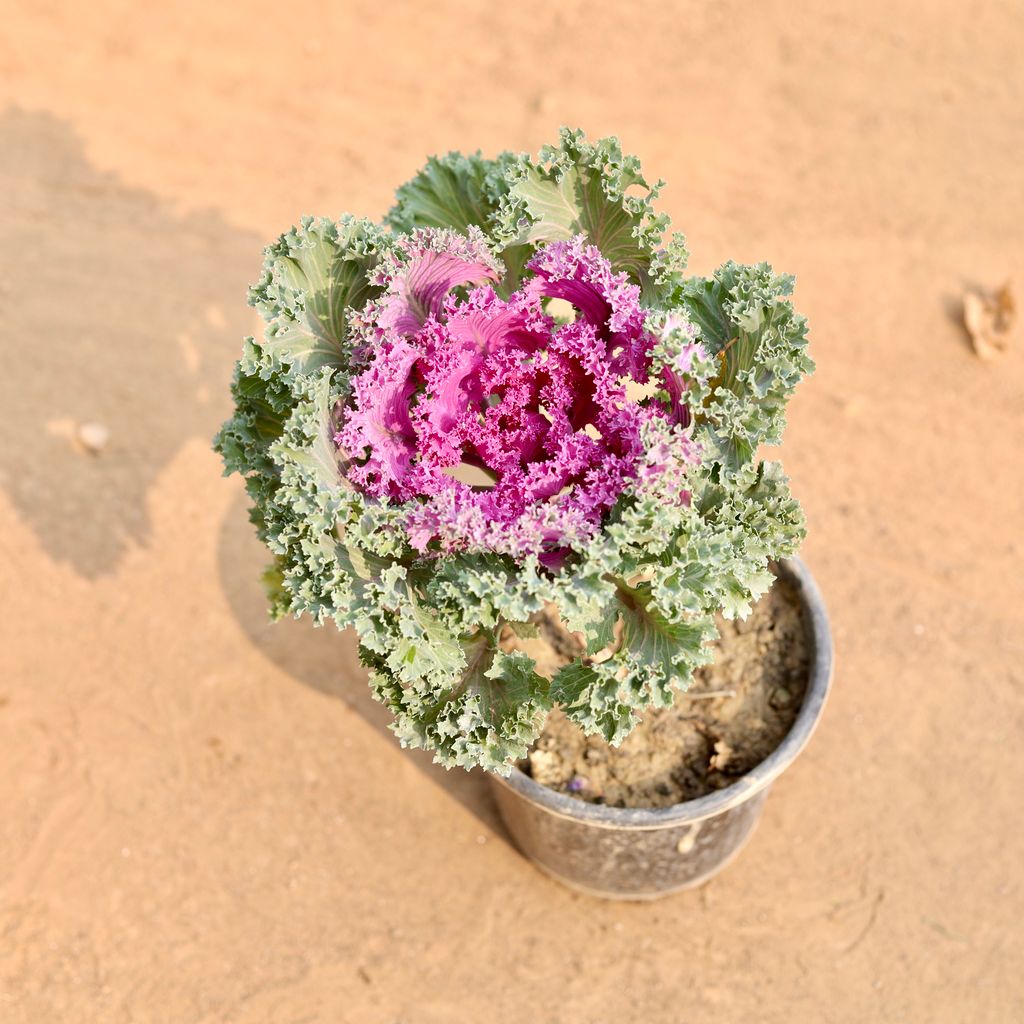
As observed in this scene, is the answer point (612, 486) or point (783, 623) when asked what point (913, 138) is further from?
point (612, 486)

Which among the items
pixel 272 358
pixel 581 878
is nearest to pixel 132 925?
pixel 581 878

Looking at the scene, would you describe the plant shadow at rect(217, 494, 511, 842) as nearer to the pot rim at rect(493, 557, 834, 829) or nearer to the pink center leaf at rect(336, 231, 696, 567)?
the pot rim at rect(493, 557, 834, 829)

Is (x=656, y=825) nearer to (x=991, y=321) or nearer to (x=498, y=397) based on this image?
(x=498, y=397)

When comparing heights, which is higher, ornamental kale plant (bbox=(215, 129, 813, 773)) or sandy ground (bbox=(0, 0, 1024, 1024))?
ornamental kale plant (bbox=(215, 129, 813, 773))

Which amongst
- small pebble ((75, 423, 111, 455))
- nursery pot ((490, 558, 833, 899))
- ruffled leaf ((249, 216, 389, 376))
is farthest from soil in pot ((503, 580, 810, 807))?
small pebble ((75, 423, 111, 455))

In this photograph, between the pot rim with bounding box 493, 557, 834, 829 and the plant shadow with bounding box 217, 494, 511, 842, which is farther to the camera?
the plant shadow with bounding box 217, 494, 511, 842

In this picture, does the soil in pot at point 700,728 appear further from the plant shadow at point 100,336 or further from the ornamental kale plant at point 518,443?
the plant shadow at point 100,336
